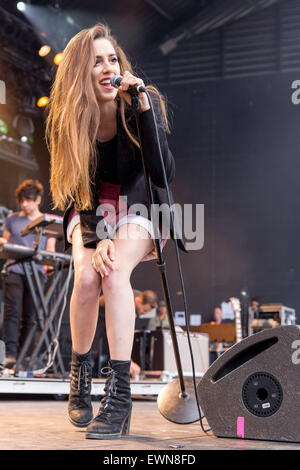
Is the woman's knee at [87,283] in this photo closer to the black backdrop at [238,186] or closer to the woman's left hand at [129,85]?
the woman's left hand at [129,85]

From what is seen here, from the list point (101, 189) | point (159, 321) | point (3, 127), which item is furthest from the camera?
point (3, 127)

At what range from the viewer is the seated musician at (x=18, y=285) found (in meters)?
4.16

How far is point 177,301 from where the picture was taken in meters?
8.83

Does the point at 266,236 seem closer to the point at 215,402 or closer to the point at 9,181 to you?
the point at 9,181

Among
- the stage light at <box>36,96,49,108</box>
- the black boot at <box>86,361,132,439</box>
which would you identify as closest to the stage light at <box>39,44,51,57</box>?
the stage light at <box>36,96,49,108</box>

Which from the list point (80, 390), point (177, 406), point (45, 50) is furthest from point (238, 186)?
point (80, 390)

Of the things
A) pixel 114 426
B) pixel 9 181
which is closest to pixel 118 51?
pixel 114 426

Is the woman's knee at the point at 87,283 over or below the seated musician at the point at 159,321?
below

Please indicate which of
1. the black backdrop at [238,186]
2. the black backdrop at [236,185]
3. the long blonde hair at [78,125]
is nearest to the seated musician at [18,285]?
the long blonde hair at [78,125]

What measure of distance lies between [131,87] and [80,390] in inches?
36.6

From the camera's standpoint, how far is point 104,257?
1608mm

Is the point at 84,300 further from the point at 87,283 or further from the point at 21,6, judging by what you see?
the point at 21,6

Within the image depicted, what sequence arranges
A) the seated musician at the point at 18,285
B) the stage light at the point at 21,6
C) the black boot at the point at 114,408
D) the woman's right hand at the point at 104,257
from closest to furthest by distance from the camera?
the black boot at the point at 114,408 → the woman's right hand at the point at 104,257 → the seated musician at the point at 18,285 → the stage light at the point at 21,6

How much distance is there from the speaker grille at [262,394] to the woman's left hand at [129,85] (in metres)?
0.83
